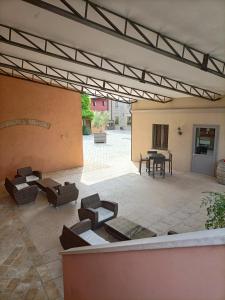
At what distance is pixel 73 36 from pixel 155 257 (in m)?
4.88

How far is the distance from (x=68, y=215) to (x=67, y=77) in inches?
227

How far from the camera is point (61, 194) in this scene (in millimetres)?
7621

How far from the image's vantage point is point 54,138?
12.3 meters

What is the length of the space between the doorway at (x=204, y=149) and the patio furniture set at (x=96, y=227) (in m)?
6.49

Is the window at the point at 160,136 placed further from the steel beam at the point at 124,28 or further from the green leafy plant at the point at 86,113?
the green leafy plant at the point at 86,113

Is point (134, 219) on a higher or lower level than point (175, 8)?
lower

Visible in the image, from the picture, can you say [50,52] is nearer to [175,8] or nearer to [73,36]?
[73,36]

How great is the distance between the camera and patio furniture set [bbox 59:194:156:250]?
489 cm

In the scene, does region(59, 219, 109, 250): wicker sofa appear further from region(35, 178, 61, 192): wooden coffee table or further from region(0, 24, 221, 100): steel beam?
region(0, 24, 221, 100): steel beam

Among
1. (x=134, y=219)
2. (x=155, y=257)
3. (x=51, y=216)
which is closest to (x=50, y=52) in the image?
(x=51, y=216)

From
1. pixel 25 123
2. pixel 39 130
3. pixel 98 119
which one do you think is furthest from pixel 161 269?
pixel 98 119

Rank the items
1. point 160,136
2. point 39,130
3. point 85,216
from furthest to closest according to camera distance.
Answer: point 160,136 → point 39,130 → point 85,216

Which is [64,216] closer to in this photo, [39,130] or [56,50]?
[56,50]

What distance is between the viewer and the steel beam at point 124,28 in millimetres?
3551
